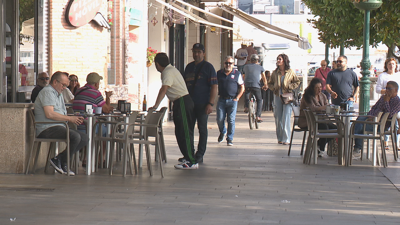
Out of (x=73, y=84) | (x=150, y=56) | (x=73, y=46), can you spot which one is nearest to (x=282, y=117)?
(x=73, y=84)

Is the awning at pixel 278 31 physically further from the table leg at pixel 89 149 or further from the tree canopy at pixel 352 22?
the table leg at pixel 89 149

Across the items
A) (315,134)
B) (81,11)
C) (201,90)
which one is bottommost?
(315,134)

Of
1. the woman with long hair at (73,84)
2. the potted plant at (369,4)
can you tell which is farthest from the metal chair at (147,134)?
the potted plant at (369,4)

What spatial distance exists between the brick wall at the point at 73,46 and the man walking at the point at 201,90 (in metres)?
5.22

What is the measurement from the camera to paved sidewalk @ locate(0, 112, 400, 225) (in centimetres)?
632

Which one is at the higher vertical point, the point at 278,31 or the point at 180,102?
the point at 278,31

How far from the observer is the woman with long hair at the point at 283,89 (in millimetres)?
13398

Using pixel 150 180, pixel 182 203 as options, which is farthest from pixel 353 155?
pixel 182 203

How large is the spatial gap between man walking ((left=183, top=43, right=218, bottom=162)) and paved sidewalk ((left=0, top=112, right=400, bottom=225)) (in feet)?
1.48

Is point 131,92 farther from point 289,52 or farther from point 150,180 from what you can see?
point 289,52

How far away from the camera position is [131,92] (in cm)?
1789

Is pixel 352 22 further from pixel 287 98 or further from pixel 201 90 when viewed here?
pixel 201 90

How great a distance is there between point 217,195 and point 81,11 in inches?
333

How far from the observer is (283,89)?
13406 millimetres
